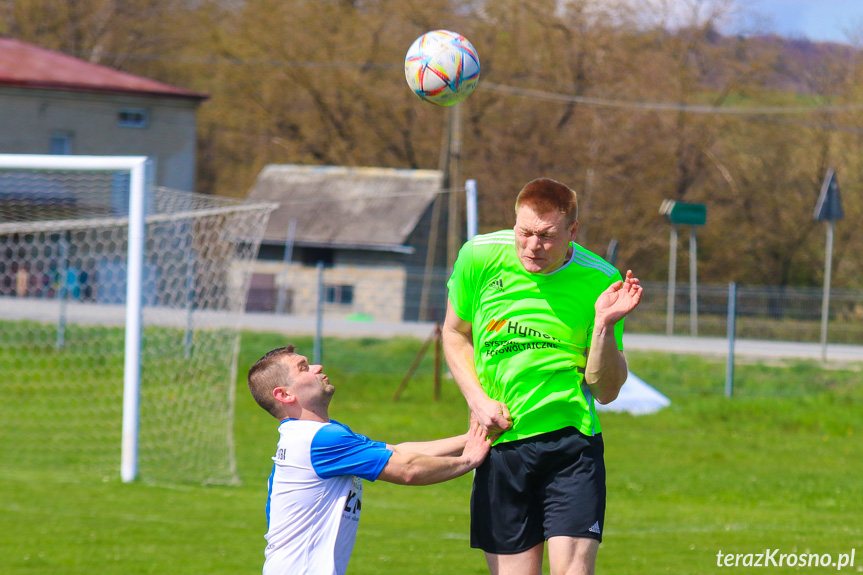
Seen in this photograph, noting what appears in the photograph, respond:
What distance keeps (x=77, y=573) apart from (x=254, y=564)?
1.11 m

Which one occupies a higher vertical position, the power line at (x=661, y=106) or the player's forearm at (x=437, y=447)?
the power line at (x=661, y=106)

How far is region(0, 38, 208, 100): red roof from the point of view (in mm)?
35656

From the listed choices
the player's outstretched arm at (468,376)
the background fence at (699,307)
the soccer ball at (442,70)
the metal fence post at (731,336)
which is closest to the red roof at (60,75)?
the background fence at (699,307)

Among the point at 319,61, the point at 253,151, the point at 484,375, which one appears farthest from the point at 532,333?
the point at 253,151

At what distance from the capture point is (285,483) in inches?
144

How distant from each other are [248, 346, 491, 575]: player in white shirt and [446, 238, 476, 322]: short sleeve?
63cm

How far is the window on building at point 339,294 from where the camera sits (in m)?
20.6

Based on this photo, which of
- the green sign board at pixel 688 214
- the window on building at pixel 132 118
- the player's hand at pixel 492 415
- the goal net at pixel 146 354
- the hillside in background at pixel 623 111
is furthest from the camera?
the window on building at pixel 132 118

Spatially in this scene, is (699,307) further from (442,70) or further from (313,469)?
(313,469)

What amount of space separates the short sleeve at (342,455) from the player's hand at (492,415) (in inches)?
16.3

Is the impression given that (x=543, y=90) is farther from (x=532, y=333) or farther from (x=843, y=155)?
(x=532, y=333)

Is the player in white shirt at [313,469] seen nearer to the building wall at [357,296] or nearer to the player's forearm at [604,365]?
the player's forearm at [604,365]

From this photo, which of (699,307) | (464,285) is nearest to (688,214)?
(699,307)

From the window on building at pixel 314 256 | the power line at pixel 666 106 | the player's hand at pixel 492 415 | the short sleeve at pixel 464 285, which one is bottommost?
the window on building at pixel 314 256
